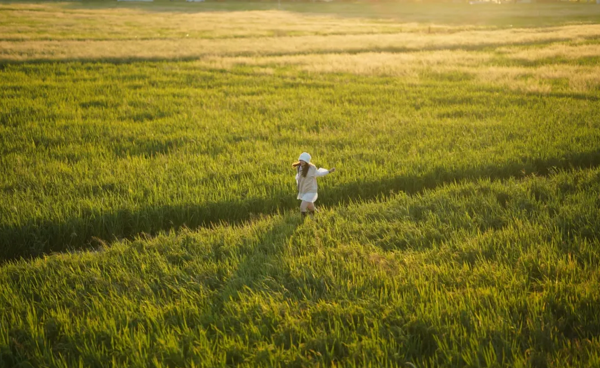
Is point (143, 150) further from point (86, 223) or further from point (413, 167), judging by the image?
point (413, 167)

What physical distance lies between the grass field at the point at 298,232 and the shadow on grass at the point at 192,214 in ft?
0.07

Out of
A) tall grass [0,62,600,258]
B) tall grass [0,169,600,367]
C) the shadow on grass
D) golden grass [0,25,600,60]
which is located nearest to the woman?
tall grass [0,169,600,367]

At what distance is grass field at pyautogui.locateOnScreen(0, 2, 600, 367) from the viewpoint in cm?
310

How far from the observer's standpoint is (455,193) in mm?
5934

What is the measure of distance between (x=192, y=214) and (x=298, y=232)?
1620mm

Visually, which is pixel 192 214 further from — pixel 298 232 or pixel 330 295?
pixel 330 295

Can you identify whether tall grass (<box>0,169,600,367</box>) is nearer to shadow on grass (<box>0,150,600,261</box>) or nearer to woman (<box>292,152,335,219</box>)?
woman (<box>292,152,335,219</box>)

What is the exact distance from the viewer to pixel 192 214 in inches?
227

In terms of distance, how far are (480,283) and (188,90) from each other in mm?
11779

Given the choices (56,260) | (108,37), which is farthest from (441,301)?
(108,37)

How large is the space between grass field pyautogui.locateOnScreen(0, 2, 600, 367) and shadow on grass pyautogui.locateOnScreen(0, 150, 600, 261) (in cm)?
2

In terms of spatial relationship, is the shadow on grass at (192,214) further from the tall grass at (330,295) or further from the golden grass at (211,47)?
the golden grass at (211,47)

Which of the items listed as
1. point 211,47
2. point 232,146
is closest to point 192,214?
point 232,146

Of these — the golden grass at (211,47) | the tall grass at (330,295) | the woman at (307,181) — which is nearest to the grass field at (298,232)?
the tall grass at (330,295)
